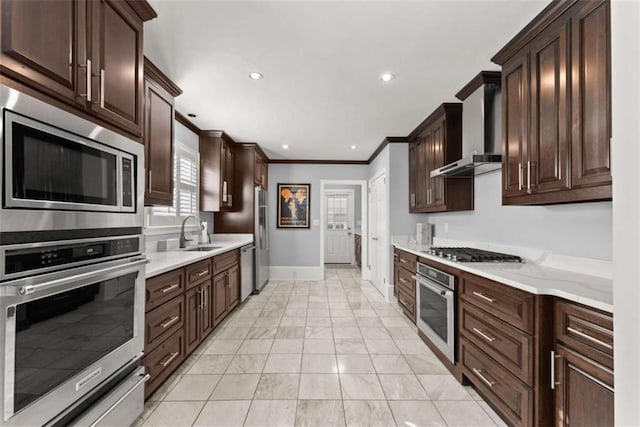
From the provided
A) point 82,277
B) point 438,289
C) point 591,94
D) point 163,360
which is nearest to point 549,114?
point 591,94

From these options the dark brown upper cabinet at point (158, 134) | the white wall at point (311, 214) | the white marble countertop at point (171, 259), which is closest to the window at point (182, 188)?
the white marble countertop at point (171, 259)

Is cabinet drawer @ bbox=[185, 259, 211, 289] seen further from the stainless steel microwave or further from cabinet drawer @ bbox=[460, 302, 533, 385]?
cabinet drawer @ bbox=[460, 302, 533, 385]

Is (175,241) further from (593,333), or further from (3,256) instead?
(593,333)

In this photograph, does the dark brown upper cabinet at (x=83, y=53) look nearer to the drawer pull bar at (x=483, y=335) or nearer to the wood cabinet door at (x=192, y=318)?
the wood cabinet door at (x=192, y=318)

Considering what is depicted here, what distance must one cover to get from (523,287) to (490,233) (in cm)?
151

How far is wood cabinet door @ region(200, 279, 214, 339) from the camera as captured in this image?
2.81 meters

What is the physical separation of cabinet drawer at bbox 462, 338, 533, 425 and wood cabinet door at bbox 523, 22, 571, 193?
114 centimetres

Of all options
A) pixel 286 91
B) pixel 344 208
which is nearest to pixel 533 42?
pixel 286 91

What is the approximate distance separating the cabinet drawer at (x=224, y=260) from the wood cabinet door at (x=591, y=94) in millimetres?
3018

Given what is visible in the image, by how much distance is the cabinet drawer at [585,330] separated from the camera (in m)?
1.20

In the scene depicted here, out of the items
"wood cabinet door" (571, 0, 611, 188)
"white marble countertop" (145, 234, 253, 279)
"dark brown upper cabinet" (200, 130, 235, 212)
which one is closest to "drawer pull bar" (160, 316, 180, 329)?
"white marble countertop" (145, 234, 253, 279)

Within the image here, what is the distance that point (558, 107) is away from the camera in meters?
1.72

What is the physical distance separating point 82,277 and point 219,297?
86.0 inches

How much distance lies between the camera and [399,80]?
2.66 m
